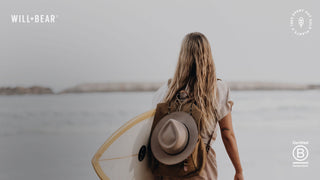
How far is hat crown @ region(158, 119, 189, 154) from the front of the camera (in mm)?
1503

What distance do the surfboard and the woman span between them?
0.68 ft

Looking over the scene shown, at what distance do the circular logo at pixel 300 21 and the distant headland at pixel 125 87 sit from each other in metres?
0.40

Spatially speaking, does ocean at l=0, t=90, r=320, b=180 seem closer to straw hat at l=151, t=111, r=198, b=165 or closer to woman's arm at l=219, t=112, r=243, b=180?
woman's arm at l=219, t=112, r=243, b=180

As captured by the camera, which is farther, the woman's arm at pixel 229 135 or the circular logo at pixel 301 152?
the circular logo at pixel 301 152

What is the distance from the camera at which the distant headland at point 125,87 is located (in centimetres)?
238

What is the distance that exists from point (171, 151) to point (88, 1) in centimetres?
138

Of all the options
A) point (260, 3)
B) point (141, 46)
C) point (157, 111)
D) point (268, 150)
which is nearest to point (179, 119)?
point (157, 111)

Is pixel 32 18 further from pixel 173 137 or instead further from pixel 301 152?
pixel 301 152

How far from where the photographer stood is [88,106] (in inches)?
94.9

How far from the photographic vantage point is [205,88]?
5.45 feet

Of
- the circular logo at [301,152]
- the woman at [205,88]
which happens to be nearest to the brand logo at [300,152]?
the circular logo at [301,152]

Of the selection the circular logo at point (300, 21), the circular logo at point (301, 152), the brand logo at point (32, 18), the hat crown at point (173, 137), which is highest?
the circular logo at point (300, 21)

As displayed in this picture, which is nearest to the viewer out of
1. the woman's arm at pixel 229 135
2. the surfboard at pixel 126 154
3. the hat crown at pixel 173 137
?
the hat crown at pixel 173 137

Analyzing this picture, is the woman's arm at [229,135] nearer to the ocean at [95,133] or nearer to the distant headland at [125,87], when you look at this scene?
the ocean at [95,133]
